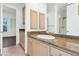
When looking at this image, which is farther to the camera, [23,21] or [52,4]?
[23,21]

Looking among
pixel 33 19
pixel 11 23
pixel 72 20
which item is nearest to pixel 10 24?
pixel 11 23

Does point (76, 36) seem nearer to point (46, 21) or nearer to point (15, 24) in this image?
point (46, 21)

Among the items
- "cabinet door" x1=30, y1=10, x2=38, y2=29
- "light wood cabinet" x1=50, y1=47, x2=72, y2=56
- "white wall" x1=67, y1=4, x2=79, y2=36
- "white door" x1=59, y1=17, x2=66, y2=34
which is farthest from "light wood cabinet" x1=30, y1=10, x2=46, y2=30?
"light wood cabinet" x1=50, y1=47, x2=72, y2=56

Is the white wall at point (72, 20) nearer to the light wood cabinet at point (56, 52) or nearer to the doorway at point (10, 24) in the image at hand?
the light wood cabinet at point (56, 52)

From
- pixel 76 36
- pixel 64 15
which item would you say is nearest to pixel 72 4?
pixel 64 15

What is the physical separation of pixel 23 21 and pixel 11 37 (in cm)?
34

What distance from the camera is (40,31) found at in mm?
1647

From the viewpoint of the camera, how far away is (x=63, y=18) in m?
1.36

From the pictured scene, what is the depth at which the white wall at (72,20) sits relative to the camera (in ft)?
4.10

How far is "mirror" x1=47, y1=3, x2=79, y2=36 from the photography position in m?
1.27

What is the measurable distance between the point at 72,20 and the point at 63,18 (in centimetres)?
12

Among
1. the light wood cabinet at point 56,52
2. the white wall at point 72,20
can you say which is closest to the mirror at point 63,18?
the white wall at point 72,20

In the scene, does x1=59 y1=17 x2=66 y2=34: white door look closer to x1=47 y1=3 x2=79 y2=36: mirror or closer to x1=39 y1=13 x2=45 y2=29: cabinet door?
x1=47 y1=3 x2=79 y2=36: mirror

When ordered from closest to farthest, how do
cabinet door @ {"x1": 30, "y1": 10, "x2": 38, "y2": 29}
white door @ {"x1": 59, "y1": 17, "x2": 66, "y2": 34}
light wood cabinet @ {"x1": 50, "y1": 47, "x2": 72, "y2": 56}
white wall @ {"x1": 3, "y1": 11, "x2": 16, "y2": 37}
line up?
light wood cabinet @ {"x1": 50, "y1": 47, "x2": 72, "y2": 56}
white door @ {"x1": 59, "y1": 17, "x2": 66, "y2": 34}
white wall @ {"x1": 3, "y1": 11, "x2": 16, "y2": 37}
cabinet door @ {"x1": 30, "y1": 10, "x2": 38, "y2": 29}
